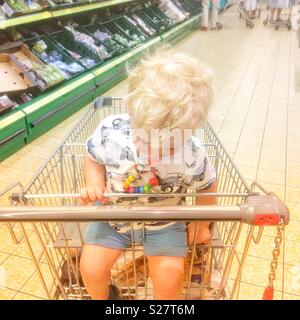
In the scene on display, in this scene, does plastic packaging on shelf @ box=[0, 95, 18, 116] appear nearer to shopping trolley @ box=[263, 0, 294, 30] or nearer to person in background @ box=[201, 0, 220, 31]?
person in background @ box=[201, 0, 220, 31]

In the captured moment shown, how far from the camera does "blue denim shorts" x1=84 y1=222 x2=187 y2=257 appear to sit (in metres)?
1.16

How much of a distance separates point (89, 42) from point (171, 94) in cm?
353

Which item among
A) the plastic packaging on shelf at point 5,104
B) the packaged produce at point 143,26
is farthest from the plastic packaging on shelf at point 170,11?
the plastic packaging on shelf at point 5,104

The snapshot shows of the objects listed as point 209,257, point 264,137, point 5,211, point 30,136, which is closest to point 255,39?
point 264,137

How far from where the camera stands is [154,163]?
114cm

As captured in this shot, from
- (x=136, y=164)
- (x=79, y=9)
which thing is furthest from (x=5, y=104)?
(x=136, y=164)

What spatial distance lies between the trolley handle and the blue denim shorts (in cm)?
39

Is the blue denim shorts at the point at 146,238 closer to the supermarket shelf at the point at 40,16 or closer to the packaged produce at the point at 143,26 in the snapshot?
the supermarket shelf at the point at 40,16

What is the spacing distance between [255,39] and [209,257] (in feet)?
25.2

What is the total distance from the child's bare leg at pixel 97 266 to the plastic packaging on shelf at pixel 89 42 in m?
3.42

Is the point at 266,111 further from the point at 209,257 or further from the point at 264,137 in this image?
the point at 209,257

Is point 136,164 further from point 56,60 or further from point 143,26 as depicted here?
point 143,26

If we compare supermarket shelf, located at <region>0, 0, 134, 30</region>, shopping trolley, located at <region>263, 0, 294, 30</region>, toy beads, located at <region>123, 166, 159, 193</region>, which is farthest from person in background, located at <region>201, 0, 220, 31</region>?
toy beads, located at <region>123, 166, 159, 193</region>

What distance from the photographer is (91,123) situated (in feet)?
6.51
